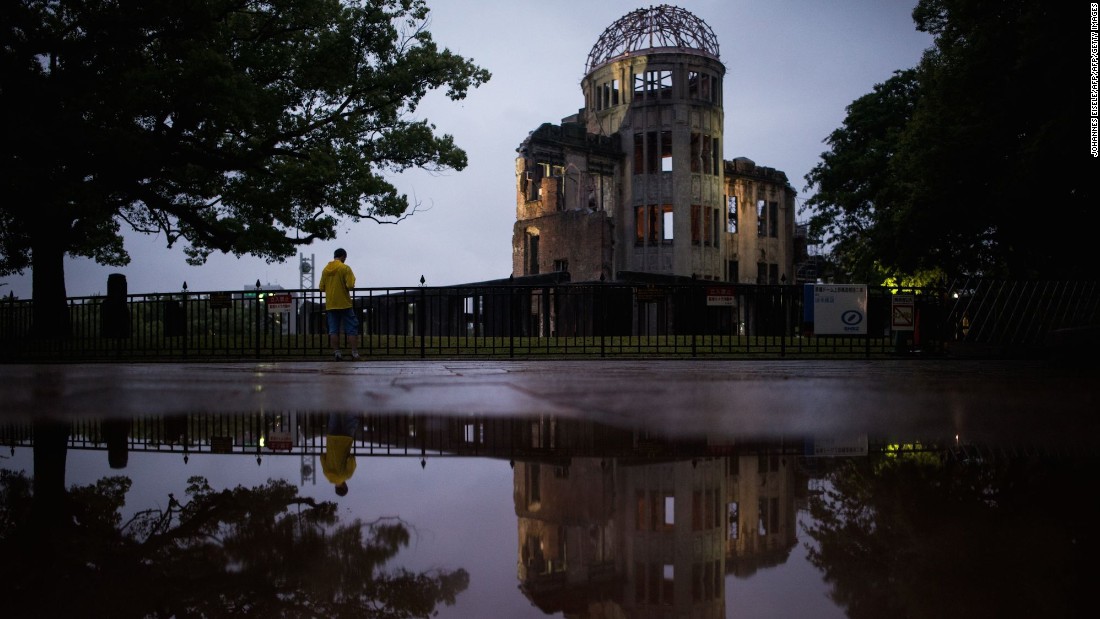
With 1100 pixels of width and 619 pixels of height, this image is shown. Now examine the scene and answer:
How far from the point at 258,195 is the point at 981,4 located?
20.6m

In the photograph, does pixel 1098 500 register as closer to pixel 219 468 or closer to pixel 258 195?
pixel 219 468

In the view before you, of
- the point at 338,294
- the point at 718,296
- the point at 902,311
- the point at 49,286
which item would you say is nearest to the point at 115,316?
the point at 49,286

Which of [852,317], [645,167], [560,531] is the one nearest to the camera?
[560,531]

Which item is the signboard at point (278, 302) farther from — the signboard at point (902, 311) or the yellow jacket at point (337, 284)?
the signboard at point (902, 311)

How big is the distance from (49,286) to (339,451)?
23.7 metres

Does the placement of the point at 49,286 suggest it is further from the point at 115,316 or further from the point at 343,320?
the point at 343,320

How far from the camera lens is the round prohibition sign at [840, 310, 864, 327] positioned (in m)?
18.0

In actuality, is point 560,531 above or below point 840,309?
below

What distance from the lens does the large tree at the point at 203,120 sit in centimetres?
1923

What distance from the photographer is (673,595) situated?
7.97ft

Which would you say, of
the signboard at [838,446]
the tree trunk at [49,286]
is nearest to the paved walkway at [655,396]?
the signboard at [838,446]

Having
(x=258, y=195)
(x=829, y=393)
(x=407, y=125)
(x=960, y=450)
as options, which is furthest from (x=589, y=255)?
(x=960, y=450)

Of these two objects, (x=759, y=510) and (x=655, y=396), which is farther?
(x=655, y=396)

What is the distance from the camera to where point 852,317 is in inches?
709
